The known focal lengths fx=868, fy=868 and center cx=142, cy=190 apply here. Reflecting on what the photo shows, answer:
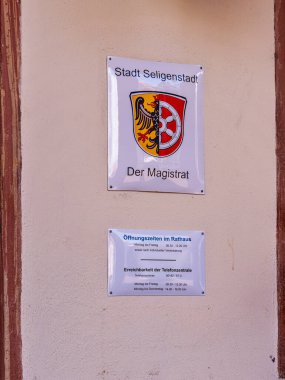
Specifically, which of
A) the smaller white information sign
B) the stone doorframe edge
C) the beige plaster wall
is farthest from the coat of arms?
the stone doorframe edge

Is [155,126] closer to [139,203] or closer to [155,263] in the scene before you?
[139,203]

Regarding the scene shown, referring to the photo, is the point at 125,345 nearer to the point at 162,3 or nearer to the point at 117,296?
the point at 117,296

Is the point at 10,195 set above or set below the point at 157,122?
below

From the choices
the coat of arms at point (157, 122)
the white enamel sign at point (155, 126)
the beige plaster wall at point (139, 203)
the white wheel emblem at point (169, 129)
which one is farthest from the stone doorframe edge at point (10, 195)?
the white wheel emblem at point (169, 129)

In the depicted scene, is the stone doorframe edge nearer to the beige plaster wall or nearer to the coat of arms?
the beige plaster wall

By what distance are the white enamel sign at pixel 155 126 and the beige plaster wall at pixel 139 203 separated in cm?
5

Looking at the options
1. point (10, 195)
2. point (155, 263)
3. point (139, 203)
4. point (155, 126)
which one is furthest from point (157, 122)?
point (10, 195)

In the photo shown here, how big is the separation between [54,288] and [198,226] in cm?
78

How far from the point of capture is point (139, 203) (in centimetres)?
417

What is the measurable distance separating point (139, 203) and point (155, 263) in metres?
0.30

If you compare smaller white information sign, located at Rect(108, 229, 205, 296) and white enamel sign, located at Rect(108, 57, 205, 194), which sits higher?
white enamel sign, located at Rect(108, 57, 205, 194)

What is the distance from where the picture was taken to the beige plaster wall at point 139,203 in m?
4.00

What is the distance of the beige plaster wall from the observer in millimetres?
3996

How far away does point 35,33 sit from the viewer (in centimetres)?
407
